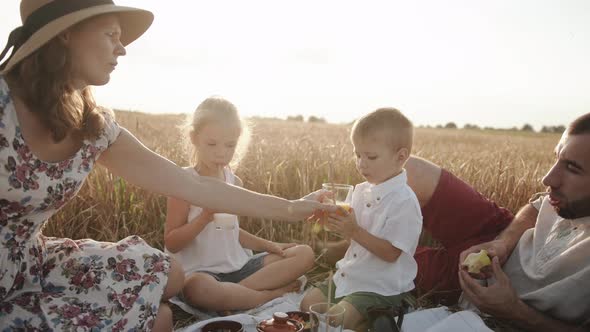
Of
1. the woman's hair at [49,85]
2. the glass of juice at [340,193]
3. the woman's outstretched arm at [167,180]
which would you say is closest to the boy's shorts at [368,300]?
the glass of juice at [340,193]

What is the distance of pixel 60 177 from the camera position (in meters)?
2.37

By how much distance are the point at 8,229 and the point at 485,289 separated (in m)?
2.46

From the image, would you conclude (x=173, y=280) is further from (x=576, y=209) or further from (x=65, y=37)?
(x=576, y=209)

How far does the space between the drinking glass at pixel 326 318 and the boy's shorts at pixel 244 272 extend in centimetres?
135

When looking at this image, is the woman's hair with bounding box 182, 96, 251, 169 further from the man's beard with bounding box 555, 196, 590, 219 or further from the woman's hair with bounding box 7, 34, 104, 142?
the man's beard with bounding box 555, 196, 590, 219

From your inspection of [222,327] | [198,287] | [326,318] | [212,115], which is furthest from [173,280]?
[212,115]

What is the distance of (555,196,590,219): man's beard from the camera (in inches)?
110

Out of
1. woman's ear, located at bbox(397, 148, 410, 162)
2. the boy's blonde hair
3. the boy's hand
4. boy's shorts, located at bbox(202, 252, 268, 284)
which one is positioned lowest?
boy's shorts, located at bbox(202, 252, 268, 284)

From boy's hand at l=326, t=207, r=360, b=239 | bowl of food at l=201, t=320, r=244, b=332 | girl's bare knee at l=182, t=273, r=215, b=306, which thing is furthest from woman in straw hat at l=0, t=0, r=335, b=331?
boy's hand at l=326, t=207, r=360, b=239

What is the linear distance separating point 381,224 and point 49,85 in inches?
75.6

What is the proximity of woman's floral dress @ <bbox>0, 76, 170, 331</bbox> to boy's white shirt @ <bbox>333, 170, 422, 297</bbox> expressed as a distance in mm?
1178

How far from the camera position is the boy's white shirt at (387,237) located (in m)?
3.00

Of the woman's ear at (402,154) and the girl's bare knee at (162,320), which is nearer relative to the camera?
the girl's bare knee at (162,320)

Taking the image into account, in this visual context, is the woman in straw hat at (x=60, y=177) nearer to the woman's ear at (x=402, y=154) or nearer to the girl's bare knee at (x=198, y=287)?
the girl's bare knee at (x=198, y=287)
